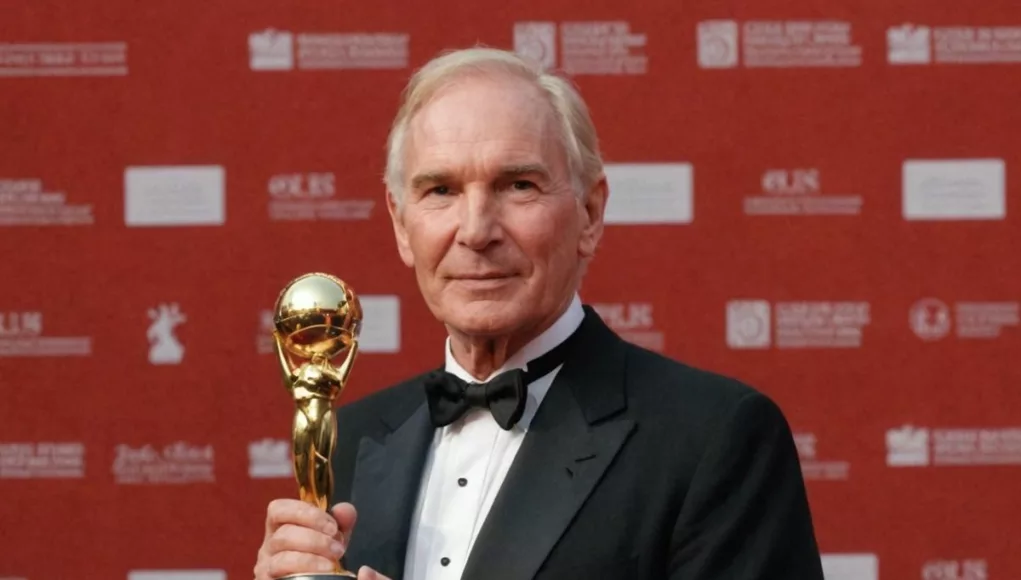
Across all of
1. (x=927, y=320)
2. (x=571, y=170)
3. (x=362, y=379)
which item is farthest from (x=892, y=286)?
(x=571, y=170)

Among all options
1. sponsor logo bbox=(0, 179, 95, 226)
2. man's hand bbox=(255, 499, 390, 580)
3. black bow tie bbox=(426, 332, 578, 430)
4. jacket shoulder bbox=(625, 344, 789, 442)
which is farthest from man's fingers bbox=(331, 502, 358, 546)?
sponsor logo bbox=(0, 179, 95, 226)

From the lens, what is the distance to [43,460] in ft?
12.3

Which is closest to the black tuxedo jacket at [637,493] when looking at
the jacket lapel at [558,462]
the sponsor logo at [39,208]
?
the jacket lapel at [558,462]

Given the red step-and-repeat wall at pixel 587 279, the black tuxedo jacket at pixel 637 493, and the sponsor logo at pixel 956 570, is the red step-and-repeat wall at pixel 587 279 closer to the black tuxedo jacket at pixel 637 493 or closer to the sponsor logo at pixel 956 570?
the sponsor logo at pixel 956 570

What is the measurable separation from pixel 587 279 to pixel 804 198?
0.57m

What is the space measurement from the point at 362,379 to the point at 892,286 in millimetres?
1337

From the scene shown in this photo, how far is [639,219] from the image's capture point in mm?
3744

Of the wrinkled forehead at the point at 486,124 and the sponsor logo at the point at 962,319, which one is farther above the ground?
the wrinkled forehead at the point at 486,124

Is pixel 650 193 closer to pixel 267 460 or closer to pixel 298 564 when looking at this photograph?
pixel 267 460

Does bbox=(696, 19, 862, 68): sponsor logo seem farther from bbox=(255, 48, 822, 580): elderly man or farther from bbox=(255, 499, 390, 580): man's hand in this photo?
bbox=(255, 499, 390, 580): man's hand

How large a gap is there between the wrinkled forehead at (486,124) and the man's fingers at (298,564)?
1.96 feet

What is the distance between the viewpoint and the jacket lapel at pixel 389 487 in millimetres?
2096

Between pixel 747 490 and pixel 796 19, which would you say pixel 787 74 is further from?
pixel 747 490

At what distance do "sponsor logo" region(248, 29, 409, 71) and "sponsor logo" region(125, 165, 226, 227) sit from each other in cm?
31
